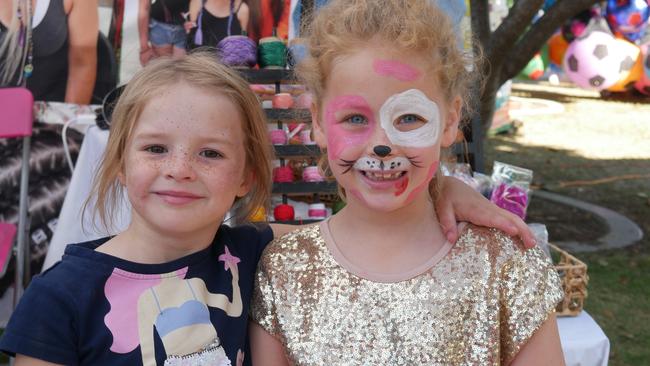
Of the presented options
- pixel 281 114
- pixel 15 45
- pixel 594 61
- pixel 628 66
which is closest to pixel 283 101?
pixel 281 114

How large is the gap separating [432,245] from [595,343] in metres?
0.75

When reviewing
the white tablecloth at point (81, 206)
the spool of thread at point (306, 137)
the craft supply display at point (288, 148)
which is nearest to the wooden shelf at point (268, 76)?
the craft supply display at point (288, 148)

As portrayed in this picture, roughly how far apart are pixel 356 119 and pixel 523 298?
48 cm

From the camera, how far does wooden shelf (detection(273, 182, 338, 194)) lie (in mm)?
2521

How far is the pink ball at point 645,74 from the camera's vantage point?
36.5ft

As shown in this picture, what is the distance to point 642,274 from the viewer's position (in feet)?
15.0

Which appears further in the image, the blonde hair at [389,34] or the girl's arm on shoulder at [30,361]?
the blonde hair at [389,34]

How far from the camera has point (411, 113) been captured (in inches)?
51.9

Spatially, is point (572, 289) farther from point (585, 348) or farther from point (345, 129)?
point (345, 129)

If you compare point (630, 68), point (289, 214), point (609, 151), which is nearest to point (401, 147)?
point (289, 214)

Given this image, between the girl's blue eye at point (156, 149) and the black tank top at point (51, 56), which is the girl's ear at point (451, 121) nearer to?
the girl's blue eye at point (156, 149)

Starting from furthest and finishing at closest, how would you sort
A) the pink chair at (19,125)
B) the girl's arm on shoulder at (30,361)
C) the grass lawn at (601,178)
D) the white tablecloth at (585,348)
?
the grass lawn at (601,178)
the pink chair at (19,125)
the white tablecloth at (585,348)
the girl's arm on shoulder at (30,361)

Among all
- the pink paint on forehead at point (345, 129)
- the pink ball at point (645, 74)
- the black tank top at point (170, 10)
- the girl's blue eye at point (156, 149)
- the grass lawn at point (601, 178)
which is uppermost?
the black tank top at point (170, 10)

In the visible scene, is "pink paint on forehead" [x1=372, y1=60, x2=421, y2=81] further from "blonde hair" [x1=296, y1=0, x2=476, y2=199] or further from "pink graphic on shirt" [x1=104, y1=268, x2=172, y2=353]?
"pink graphic on shirt" [x1=104, y1=268, x2=172, y2=353]
